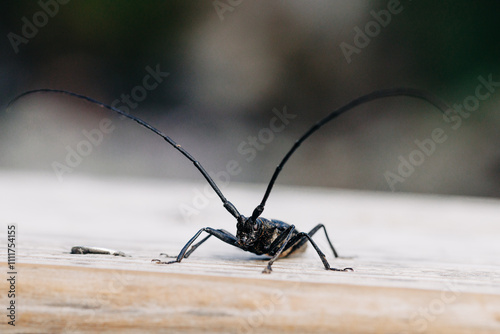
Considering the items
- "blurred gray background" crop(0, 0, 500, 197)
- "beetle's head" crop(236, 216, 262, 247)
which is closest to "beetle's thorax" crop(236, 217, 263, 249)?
"beetle's head" crop(236, 216, 262, 247)

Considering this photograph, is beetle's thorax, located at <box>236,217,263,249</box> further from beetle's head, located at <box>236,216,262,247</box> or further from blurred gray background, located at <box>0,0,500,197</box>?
blurred gray background, located at <box>0,0,500,197</box>

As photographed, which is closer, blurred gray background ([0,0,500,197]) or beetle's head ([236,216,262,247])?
beetle's head ([236,216,262,247])

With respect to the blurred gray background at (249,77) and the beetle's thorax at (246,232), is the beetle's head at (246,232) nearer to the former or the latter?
the beetle's thorax at (246,232)

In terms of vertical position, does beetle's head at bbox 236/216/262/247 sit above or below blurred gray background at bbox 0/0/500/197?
below

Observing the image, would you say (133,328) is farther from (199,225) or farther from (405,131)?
(405,131)

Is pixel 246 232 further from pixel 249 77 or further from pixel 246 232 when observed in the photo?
pixel 249 77

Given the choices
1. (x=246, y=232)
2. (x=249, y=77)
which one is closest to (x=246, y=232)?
(x=246, y=232)
